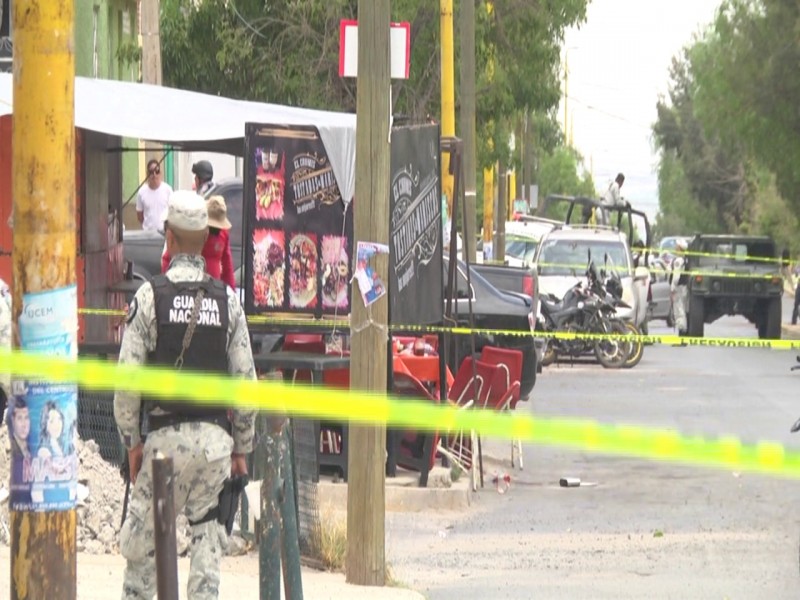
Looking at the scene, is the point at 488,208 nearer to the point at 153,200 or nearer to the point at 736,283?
the point at 736,283

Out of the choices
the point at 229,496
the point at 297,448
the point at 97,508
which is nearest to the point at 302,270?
the point at 297,448

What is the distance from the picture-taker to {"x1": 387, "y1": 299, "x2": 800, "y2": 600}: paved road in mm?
9414

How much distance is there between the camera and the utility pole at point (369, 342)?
8977 mm

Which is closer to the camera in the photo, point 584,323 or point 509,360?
point 509,360

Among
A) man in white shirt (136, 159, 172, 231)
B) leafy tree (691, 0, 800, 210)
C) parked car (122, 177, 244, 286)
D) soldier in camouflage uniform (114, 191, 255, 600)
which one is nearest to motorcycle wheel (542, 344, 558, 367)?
parked car (122, 177, 244, 286)

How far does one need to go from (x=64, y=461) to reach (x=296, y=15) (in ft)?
66.0

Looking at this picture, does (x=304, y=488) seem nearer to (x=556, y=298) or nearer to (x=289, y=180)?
(x=289, y=180)

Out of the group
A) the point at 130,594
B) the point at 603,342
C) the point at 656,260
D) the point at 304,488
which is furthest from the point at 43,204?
the point at 656,260

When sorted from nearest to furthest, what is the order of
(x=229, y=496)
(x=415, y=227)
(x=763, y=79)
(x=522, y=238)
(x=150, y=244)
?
(x=229, y=496), (x=415, y=227), (x=150, y=244), (x=763, y=79), (x=522, y=238)

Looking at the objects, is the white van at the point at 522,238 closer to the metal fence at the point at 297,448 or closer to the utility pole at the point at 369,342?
the metal fence at the point at 297,448

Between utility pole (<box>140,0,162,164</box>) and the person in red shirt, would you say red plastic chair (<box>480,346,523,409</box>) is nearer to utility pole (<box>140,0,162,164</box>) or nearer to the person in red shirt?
the person in red shirt

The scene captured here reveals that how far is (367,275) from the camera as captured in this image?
9.12 metres

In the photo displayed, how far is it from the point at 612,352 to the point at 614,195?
33.8ft

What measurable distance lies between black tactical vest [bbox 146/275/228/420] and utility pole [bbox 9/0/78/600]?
625 millimetres
